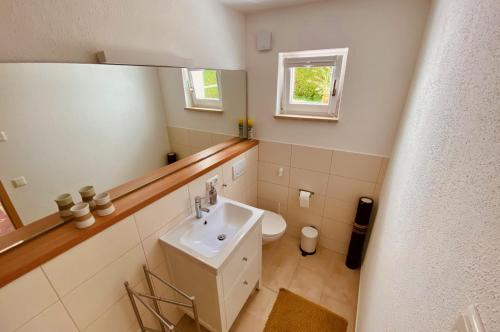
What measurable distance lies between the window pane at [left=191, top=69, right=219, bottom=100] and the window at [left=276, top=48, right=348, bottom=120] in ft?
1.83

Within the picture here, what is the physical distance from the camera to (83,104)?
122cm

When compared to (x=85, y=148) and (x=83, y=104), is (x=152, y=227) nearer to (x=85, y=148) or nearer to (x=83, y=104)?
(x=85, y=148)

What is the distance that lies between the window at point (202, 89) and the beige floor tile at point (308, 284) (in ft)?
5.45

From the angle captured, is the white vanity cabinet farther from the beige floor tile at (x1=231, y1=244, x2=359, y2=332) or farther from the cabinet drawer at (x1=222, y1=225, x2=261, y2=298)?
the beige floor tile at (x1=231, y1=244, x2=359, y2=332)

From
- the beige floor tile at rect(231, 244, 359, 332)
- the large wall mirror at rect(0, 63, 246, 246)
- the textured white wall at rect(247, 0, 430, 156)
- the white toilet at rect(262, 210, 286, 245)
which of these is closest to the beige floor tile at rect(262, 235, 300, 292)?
the beige floor tile at rect(231, 244, 359, 332)

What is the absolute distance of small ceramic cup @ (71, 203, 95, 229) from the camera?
2.82 ft

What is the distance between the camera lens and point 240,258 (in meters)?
1.28

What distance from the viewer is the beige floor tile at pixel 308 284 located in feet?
5.57

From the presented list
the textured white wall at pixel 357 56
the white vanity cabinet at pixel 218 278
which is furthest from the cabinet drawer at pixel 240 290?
the textured white wall at pixel 357 56

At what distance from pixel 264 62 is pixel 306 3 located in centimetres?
49

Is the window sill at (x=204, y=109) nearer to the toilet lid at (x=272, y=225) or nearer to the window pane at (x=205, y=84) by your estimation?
the window pane at (x=205, y=84)

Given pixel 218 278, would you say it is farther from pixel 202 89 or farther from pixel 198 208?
pixel 202 89

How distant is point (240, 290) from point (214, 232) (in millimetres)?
417

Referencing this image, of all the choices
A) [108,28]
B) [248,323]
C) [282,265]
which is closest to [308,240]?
[282,265]
